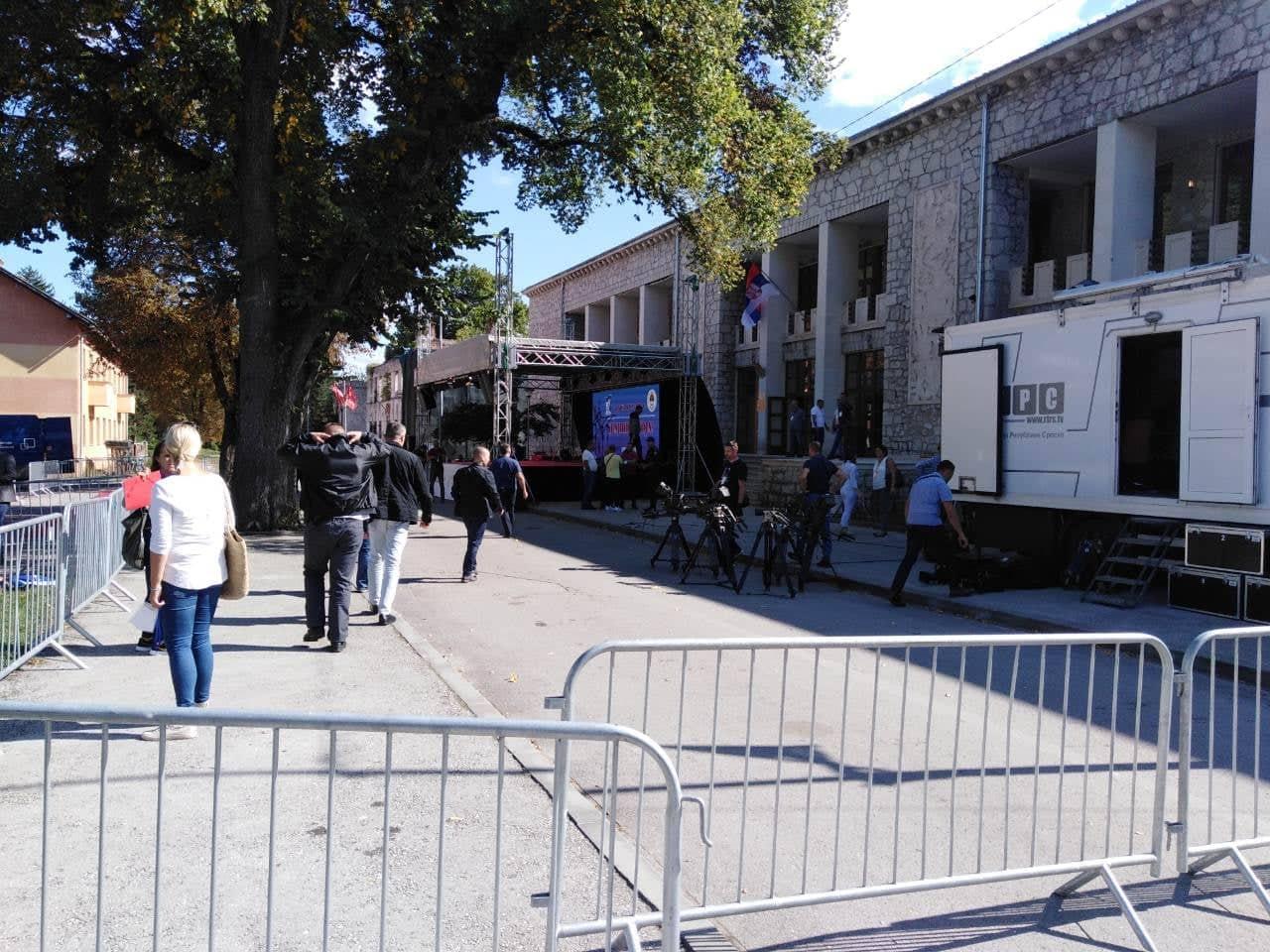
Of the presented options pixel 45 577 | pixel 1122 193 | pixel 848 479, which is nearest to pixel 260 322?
pixel 45 577

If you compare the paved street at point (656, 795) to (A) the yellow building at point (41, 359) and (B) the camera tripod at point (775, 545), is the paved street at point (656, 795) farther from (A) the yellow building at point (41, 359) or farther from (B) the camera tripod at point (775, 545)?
(A) the yellow building at point (41, 359)

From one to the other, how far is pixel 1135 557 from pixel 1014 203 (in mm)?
12341

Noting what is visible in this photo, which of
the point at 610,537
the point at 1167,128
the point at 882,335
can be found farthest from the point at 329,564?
the point at 882,335

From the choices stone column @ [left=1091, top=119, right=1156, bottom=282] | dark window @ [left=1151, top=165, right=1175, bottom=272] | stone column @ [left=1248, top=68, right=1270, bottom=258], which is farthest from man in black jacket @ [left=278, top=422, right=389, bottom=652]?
dark window @ [left=1151, top=165, right=1175, bottom=272]

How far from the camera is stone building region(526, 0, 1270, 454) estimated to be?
17.8 m

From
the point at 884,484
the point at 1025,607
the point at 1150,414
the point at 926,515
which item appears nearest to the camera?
the point at 1025,607

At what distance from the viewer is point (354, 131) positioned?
1948cm

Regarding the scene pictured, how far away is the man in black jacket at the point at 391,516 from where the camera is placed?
30.4ft

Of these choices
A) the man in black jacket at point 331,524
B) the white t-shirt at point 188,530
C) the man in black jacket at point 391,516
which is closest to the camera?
the white t-shirt at point 188,530

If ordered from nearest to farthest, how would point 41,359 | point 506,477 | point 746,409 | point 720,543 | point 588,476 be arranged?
point 720,543
point 506,477
point 588,476
point 746,409
point 41,359

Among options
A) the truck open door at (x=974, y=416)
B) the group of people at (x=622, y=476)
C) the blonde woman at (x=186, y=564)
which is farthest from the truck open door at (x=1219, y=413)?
the group of people at (x=622, y=476)

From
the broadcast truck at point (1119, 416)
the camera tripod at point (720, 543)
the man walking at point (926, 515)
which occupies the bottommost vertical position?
the camera tripod at point (720, 543)

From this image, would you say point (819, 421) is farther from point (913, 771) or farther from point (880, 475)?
point (913, 771)

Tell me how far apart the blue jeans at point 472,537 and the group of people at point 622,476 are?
11.2 metres
